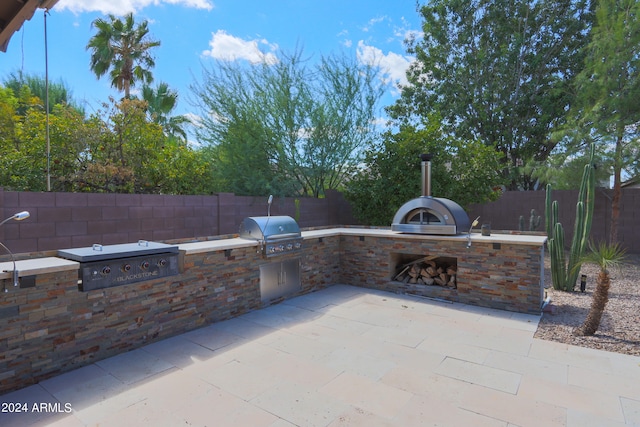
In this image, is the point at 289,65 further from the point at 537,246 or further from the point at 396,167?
the point at 537,246

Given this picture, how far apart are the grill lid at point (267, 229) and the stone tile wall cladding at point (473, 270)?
1.53 meters

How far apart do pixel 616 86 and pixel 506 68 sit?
3.50m

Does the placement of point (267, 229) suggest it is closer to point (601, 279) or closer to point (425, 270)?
point (425, 270)

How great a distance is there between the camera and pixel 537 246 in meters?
4.66

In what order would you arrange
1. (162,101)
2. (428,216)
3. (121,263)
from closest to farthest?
(121,263) < (428,216) < (162,101)

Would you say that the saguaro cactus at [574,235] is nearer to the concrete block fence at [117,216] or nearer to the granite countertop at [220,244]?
the granite countertop at [220,244]

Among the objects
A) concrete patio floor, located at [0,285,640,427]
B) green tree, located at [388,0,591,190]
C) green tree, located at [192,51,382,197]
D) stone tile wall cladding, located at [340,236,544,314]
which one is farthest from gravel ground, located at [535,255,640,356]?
green tree, located at [192,51,382,197]

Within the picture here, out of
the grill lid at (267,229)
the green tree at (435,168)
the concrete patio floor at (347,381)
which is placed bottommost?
the concrete patio floor at (347,381)

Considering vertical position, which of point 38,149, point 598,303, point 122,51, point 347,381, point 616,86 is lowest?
point 347,381

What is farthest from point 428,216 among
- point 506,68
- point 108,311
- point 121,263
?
point 506,68

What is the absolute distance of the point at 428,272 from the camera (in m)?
5.81

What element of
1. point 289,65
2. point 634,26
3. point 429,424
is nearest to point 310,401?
point 429,424

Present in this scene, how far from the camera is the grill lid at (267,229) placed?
4.92 m

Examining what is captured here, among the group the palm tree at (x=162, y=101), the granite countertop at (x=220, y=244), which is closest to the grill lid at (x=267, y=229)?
the granite countertop at (x=220, y=244)
